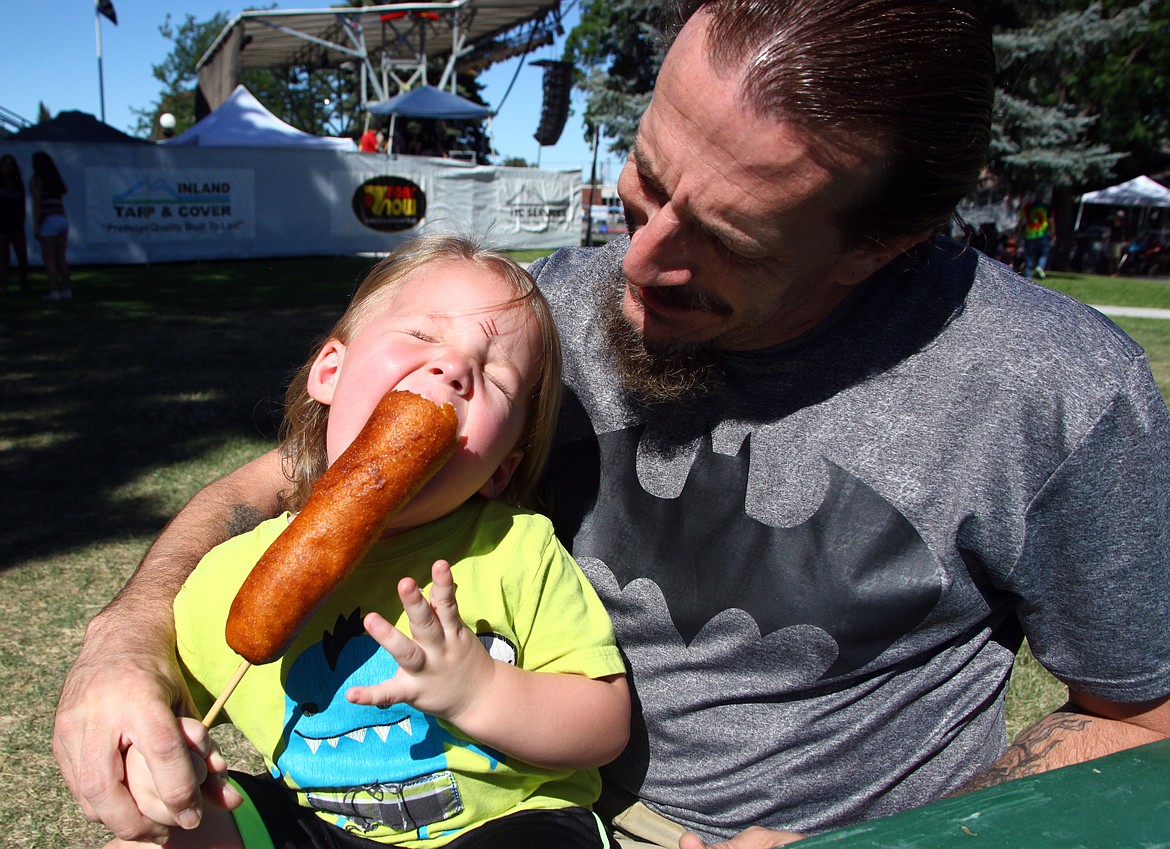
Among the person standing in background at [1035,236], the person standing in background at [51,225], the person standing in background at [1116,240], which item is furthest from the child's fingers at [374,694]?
the person standing in background at [1116,240]

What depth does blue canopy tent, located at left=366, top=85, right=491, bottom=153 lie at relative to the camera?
22.8 metres

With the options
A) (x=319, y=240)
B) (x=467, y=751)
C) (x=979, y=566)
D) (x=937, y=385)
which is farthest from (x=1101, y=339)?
(x=319, y=240)

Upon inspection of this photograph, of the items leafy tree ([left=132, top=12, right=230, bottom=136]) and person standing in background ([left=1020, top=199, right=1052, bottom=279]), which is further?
leafy tree ([left=132, top=12, right=230, bottom=136])

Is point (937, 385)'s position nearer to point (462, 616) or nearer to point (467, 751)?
point (462, 616)

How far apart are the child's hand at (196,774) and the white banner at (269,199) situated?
11367mm

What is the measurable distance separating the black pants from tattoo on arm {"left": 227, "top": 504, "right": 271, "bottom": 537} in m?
0.55

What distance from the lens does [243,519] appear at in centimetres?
199

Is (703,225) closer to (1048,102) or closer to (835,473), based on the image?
(835,473)

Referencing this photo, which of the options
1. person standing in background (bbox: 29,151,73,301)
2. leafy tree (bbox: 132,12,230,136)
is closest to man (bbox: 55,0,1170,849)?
person standing in background (bbox: 29,151,73,301)

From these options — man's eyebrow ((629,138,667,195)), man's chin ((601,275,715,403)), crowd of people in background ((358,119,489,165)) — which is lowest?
crowd of people in background ((358,119,489,165))

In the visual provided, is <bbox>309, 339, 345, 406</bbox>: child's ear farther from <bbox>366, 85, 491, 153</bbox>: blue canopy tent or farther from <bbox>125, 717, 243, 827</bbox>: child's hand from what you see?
<bbox>366, 85, 491, 153</bbox>: blue canopy tent

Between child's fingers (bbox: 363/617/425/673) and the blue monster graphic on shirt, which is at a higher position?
child's fingers (bbox: 363/617/425/673)

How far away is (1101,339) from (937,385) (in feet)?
0.95

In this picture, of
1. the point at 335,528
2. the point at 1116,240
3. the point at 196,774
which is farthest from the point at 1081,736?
the point at 1116,240
